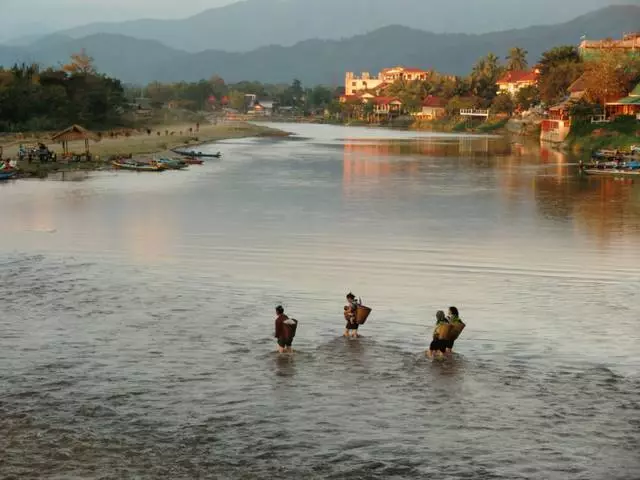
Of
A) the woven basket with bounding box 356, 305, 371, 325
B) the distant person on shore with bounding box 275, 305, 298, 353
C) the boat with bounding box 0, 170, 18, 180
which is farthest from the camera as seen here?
the boat with bounding box 0, 170, 18, 180

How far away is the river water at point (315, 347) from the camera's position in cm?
1811

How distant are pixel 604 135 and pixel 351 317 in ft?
353

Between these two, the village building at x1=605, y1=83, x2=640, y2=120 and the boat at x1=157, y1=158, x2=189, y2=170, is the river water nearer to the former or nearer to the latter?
the boat at x1=157, y1=158, x2=189, y2=170

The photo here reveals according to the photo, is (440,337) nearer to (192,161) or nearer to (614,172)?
(614,172)

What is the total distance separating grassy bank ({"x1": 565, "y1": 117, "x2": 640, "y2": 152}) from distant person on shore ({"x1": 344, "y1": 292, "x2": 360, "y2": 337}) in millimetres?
94447

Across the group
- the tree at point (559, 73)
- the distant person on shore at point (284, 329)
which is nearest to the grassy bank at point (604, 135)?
the tree at point (559, 73)

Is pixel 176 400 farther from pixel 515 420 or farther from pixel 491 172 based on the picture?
pixel 491 172

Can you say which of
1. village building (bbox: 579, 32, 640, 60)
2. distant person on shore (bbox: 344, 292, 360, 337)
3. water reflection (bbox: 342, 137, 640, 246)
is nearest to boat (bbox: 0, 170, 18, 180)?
water reflection (bbox: 342, 137, 640, 246)

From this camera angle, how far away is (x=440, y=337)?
24062mm

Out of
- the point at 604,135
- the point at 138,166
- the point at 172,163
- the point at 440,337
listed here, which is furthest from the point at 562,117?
the point at 440,337

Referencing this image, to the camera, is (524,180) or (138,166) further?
(138,166)

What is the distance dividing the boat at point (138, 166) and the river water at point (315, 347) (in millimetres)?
35184

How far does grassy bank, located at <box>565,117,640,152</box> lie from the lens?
118 meters

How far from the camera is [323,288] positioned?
34.4m
